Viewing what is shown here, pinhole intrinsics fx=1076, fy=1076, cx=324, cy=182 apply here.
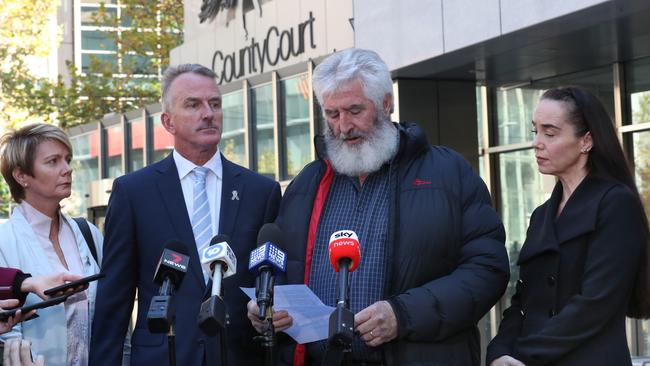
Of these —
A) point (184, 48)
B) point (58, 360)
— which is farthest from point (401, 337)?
point (184, 48)

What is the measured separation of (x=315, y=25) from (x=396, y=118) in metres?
4.26

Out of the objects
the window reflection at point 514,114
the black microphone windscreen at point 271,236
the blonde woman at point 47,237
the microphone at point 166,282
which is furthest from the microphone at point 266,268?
the window reflection at point 514,114

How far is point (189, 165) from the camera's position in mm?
5348

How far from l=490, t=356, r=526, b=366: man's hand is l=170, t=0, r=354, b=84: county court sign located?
1163 cm

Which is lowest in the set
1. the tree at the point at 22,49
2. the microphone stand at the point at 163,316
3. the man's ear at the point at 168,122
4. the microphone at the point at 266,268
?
the microphone stand at the point at 163,316

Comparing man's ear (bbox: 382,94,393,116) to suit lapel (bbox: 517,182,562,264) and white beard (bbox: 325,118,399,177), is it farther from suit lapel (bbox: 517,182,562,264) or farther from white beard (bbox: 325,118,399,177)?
suit lapel (bbox: 517,182,562,264)

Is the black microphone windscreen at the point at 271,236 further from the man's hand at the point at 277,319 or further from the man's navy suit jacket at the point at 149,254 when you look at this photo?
the man's navy suit jacket at the point at 149,254

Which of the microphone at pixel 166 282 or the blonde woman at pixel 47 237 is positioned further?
the blonde woman at pixel 47 237

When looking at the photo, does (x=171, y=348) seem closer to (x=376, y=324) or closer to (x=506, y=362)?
(x=376, y=324)

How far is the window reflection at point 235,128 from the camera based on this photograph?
61.8 ft

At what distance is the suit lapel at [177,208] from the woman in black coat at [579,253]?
56.6 inches

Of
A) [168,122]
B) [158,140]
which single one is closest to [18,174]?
[168,122]

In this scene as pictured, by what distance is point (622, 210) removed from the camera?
433cm

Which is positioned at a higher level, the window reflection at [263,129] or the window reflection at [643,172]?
the window reflection at [263,129]
